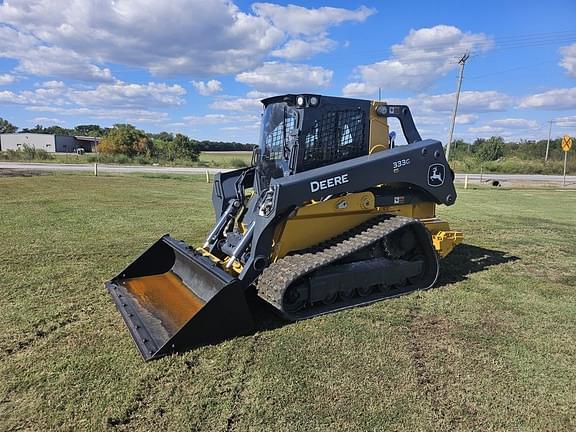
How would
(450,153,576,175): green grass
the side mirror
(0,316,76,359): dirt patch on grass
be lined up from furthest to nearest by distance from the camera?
(450,153,576,175): green grass, the side mirror, (0,316,76,359): dirt patch on grass

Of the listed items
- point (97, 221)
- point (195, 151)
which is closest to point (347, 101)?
point (97, 221)

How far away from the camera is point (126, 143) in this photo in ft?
176

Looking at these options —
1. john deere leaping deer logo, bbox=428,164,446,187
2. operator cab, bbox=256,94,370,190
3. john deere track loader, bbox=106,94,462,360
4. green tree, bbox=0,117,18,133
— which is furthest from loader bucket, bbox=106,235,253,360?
green tree, bbox=0,117,18,133

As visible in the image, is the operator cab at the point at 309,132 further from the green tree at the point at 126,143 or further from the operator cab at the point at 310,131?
the green tree at the point at 126,143

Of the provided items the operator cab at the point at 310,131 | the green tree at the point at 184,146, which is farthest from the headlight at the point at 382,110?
the green tree at the point at 184,146

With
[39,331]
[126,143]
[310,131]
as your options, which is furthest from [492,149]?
[39,331]

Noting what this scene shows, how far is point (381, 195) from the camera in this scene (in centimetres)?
621

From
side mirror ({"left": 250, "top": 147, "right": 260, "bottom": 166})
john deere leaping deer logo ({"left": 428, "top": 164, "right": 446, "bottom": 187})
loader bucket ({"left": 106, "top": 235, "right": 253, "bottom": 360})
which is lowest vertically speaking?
loader bucket ({"left": 106, "top": 235, "right": 253, "bottom": 360})

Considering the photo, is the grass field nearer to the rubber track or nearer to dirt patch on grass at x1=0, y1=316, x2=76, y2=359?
dirt patch on grass at x1=0, y1=316, x2=76, y2=359

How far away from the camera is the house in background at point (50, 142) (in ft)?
275

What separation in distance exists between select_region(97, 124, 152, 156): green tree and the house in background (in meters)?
31.2

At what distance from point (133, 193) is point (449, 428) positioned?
611 inches

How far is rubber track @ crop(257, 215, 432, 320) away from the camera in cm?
480

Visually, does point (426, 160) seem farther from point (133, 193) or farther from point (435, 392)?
point (133, 193)
